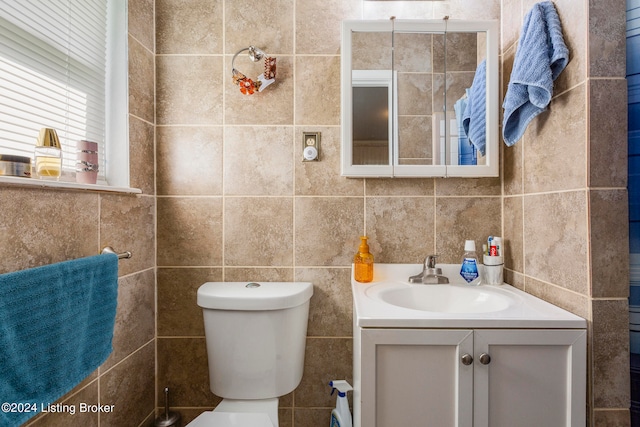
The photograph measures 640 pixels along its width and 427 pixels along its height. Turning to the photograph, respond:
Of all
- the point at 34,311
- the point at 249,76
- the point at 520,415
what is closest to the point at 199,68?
the point at 249,76

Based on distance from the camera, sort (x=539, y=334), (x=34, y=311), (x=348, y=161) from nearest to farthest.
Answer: (x=34, y=311) < (x=539, y=334) < (x=348, y=161)

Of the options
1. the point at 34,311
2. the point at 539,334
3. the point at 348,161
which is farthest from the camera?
the point at 348,161

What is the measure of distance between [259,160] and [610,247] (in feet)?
3.83

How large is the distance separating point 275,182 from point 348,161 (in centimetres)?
32

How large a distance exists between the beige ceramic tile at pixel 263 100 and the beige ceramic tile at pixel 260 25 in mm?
58

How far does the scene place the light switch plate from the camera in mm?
1325

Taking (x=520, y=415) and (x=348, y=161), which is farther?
(x=348, y=161)

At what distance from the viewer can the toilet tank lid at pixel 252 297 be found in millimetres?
1137

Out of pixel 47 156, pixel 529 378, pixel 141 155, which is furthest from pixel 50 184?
pixel 529 378

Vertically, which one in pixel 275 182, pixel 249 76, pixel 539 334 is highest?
pixel 249 76

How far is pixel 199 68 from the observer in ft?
4.43

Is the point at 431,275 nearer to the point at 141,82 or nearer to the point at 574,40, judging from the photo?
the point at 574,40

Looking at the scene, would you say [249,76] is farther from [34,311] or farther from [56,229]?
[34,311]

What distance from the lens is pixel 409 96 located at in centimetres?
128
